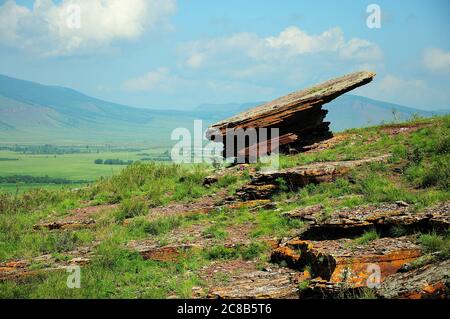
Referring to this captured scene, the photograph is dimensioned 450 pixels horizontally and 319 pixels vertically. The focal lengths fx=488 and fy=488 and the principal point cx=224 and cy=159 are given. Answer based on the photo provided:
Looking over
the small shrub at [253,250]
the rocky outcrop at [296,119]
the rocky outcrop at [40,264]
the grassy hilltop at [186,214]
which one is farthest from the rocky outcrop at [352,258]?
the rocky outcrop at [296,119]

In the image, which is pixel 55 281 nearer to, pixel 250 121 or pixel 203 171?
pixel 203 171

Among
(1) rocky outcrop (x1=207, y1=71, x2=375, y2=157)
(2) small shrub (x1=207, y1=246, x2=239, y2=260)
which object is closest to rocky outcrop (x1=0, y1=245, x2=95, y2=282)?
(2) small shrub (x1=207, y1=246, x2=239, y2=260)

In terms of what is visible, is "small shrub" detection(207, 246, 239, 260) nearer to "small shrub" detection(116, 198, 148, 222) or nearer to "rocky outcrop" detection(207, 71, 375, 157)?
"small shrub" detection(116, 198, 148, 222)

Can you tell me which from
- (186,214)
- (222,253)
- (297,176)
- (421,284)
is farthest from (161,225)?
(421,284)

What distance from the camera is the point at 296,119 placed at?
23031 millimetres

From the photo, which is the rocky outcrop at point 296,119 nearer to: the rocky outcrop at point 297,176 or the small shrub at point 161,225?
the rocky outcrop at point 297,176

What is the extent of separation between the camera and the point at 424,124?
862 inches

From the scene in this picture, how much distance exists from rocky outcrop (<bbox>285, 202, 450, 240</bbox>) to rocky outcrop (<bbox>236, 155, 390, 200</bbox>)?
142 inches

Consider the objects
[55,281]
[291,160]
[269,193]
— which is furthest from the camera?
[291,160]

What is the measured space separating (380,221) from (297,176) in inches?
227

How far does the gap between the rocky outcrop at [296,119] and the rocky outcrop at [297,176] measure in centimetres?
413

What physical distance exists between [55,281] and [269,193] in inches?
330

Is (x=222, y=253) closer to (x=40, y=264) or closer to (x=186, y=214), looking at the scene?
(x=186, y=214)
